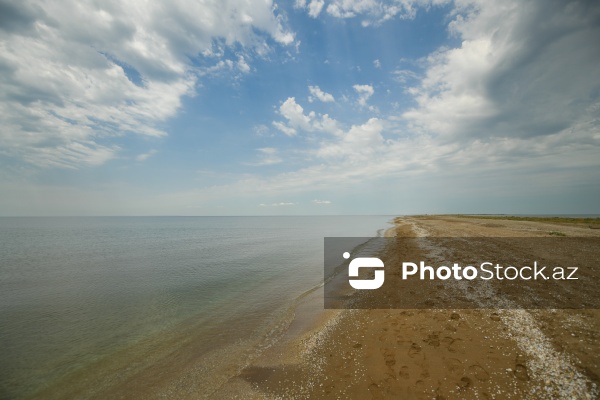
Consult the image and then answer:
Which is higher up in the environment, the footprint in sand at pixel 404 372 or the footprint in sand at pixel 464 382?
the footprint in sand at pixel 464 382

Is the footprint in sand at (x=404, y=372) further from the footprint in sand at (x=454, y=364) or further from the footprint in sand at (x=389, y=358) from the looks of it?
the footprint in sand at (x=454, y=364)

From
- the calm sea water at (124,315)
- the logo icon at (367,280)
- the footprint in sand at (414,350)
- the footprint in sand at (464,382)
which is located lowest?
the calm sea water at (124,315)

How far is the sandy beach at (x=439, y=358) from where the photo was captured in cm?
690

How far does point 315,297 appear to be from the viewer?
17.2 meters

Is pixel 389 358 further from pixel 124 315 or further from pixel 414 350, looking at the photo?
pixel 124 315

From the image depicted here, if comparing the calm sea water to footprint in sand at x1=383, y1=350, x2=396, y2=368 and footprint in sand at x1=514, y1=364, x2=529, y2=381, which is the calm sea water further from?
footprint in sand at x1=514, y1=364, x2=529, y2=381

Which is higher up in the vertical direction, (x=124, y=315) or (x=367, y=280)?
(x=367, y=280)

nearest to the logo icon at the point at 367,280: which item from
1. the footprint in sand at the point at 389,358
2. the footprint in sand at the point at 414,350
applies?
the footprint in sand at the point at 414,350

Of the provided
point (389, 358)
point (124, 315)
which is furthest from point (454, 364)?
point (124, 315)

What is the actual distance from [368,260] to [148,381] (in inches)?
881

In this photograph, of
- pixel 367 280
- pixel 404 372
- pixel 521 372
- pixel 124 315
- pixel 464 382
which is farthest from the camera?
pixel 367 280

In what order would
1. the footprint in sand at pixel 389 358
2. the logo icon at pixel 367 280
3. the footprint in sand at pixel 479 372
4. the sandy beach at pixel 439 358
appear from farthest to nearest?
the logo icon at pixel 367 280, the footprint in sand at pixel 389 358, the footprint in sand at pixel 479 372, the sandy beach at pixel 439 358

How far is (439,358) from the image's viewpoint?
27.2 feet

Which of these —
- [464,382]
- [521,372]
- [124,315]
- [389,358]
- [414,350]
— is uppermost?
[521,372]
